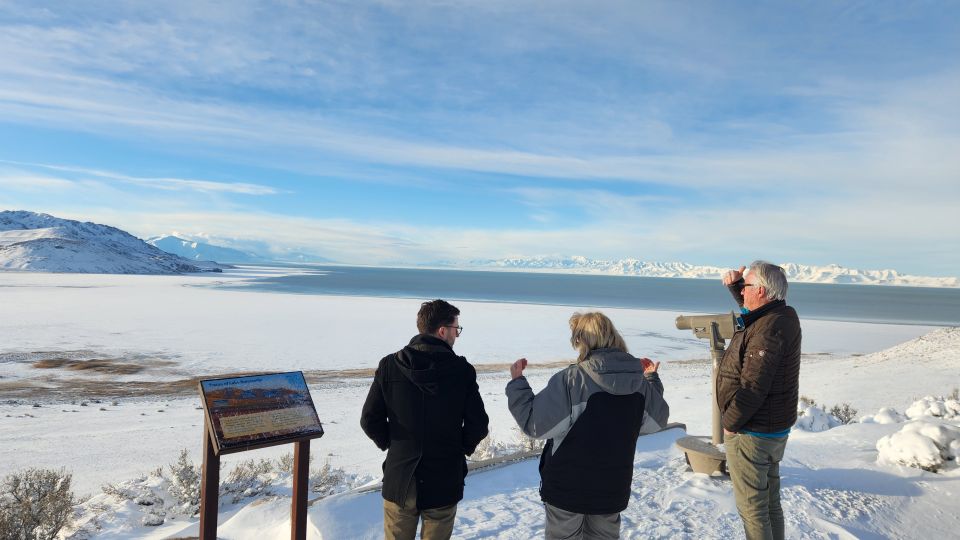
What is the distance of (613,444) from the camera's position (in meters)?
2.42

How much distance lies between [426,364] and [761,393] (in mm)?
1688

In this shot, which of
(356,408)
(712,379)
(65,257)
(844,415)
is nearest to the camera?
(712,379)

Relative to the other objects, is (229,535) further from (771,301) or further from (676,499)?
(771,301)

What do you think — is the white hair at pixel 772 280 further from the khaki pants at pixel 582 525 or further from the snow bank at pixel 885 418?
the snow bank at pixel 885 418

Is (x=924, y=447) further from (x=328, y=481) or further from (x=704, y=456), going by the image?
(x=328, y=481)

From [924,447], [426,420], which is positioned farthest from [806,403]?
[426,420]

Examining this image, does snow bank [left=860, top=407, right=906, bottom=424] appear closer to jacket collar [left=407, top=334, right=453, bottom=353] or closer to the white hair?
the white hair

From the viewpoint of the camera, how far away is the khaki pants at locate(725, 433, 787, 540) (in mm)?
2916

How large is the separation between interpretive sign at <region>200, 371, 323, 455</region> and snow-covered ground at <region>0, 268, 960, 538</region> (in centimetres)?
112

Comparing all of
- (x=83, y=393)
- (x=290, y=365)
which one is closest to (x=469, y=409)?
(x=83, y=393)

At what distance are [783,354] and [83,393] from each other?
14.8m

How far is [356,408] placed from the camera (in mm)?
11211

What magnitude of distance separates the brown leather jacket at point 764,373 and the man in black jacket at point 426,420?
1333 millimetres

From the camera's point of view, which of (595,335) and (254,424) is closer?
(595,335)
